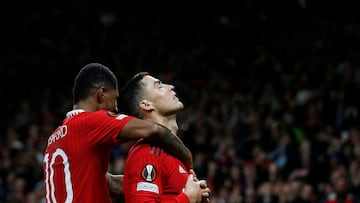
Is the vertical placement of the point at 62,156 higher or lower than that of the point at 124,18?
lower

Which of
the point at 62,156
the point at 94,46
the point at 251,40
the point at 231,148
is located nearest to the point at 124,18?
the point at 94,46

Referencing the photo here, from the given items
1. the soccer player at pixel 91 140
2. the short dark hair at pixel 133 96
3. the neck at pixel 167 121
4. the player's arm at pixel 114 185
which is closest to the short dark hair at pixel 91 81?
the soccer player at pixel 91 140

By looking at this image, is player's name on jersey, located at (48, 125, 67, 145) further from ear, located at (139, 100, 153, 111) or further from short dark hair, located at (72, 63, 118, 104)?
ear, located at (139, 100, 153, 111)

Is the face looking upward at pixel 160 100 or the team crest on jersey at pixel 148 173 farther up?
the face looking upward at pixel 160 100

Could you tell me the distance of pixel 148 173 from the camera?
13.3 feet

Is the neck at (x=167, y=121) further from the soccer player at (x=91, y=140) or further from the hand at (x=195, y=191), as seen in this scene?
the hand at (x=195, y=191)

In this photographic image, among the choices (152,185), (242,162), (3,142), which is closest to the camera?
(152,185)

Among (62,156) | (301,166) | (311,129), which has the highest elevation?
(311,129)

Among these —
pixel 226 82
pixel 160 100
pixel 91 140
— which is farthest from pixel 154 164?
pixel 226 82

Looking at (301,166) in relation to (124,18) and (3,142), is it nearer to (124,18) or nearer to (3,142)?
(3,142)

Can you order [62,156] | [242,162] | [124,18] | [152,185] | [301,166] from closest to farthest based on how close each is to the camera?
1. [152,185]
2. [62,156]
3. [301,166]
4. [242,162]
5. [124,18]

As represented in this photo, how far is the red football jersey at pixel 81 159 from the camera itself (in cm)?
419

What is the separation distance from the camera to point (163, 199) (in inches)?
162

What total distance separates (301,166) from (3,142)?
5144 mm
